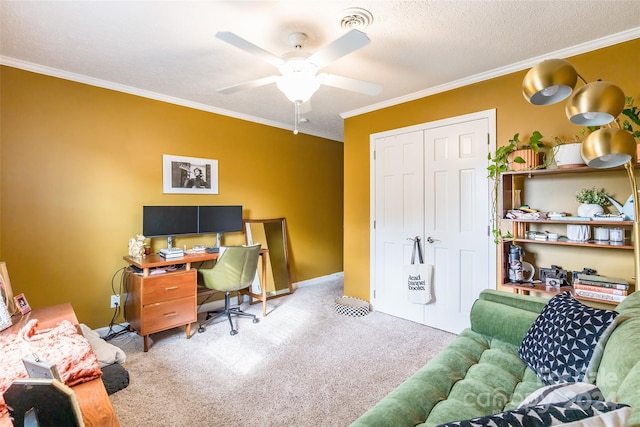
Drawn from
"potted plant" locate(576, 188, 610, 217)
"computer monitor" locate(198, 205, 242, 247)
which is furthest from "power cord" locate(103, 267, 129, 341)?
"potted plant" locate(576, 188, 610, 217)

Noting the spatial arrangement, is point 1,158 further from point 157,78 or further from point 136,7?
point 136,7

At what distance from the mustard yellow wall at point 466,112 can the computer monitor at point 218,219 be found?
140 centimetres

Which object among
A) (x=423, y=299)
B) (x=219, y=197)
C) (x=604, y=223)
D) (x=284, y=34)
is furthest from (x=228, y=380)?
(x=604, y=223)

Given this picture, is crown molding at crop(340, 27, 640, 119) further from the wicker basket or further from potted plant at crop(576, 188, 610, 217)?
the wicker basket

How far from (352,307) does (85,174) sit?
9.98 ft

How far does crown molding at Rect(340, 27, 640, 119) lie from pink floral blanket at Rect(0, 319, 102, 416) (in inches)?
133

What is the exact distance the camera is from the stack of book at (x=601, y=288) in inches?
79.1

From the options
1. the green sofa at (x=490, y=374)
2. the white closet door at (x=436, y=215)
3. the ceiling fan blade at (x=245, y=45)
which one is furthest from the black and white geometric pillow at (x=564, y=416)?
the white closet door at (x=436, y=215)

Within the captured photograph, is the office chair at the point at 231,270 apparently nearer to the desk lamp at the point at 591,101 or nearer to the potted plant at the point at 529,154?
the potted plant at the point at 529,154

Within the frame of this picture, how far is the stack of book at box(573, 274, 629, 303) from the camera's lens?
2009 millimetres

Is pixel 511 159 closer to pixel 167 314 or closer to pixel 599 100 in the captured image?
pixel 599 100

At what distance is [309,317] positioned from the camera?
11.5ft

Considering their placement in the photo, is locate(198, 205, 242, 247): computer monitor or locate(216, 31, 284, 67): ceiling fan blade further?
locate(198, 205, 242, 247): computer monitor

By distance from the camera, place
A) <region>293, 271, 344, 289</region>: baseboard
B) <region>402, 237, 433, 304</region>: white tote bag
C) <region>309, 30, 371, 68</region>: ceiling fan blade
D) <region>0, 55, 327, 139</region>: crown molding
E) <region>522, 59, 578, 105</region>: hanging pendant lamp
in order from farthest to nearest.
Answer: <region>293, 271, 344, 289</region>: baseboard < <region>402, 237, 433, 304</region>: white tote bag < <region>0, 55, 327, 139</region>: crown molding < <region>309, 30, 371, 68</region>: ceiling fan blade < <region>522, 59, 578, 105</region>: hanging pendant lamp
